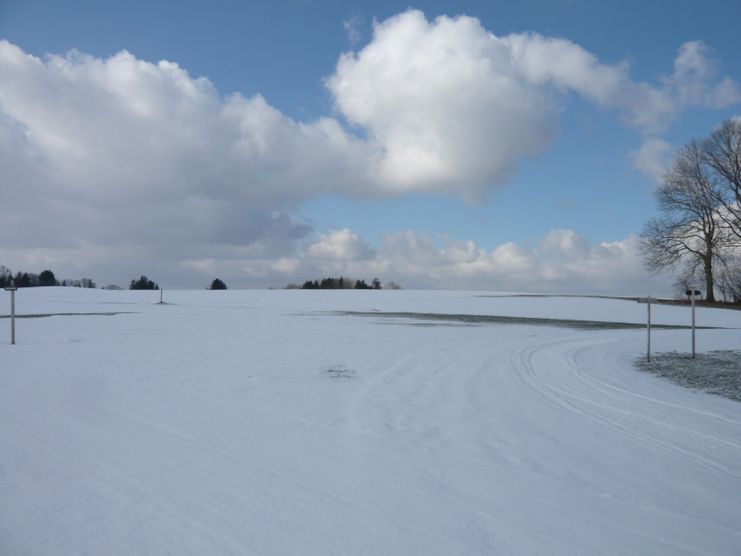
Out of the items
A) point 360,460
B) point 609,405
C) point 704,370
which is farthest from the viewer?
point 704,370

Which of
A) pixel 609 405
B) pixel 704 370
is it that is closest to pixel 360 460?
pixel 609 405

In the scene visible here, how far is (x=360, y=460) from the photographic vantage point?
4945 millimetres

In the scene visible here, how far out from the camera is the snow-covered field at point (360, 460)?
11.3ft

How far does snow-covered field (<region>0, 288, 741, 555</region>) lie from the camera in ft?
11.3

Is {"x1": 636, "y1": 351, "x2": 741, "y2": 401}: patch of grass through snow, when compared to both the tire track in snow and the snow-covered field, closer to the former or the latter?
the snow-covered field

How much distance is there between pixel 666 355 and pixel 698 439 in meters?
8.97

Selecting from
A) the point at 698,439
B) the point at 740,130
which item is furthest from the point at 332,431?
the point at 740,130

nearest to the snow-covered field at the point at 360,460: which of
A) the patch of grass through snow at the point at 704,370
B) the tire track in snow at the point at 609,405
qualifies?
the tire track in snow at the point at 609,405

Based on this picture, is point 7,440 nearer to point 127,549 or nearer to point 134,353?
point 127,549

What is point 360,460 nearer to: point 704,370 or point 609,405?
point 609,405

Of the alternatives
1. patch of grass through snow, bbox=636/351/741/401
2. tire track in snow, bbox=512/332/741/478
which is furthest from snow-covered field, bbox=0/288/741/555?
patch of grass through snow, bbox=636/351/741/401

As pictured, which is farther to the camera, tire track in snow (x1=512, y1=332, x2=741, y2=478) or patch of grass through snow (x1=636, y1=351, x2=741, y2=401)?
patch of grass through snow (x1=636, y1=351, x2=741, y2=401)

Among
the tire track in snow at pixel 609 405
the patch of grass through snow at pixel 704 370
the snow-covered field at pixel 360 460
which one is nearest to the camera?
the snow-covered field at pixel 360 460

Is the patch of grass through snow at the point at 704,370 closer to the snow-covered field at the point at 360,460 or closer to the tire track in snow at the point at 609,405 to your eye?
the snow-covered field at the point at 360,460
